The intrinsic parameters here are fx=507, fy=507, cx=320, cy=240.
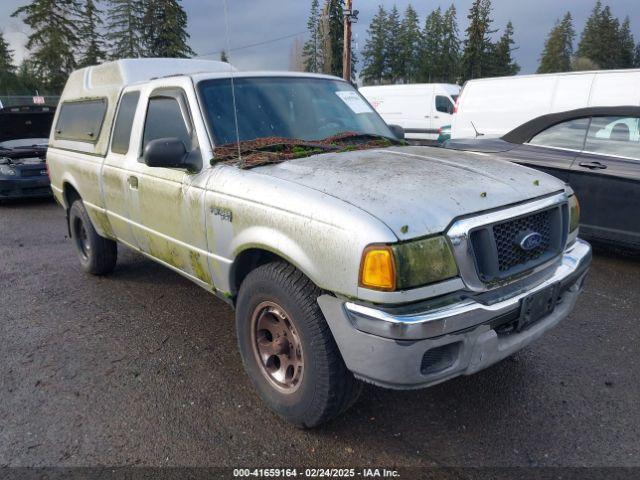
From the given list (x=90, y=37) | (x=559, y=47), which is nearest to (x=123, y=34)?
(x=90, y=37)

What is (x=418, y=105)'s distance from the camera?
18500 millimetres

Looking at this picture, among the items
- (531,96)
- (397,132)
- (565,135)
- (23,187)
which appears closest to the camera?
(397,132)

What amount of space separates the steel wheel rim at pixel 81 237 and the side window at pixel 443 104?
1501cm

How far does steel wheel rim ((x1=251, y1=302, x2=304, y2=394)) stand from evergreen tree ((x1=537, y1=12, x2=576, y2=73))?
8997cm

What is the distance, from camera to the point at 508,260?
2.48 metres

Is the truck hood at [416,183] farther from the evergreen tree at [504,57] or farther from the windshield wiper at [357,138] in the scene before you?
the evergreen tree at [504,57]

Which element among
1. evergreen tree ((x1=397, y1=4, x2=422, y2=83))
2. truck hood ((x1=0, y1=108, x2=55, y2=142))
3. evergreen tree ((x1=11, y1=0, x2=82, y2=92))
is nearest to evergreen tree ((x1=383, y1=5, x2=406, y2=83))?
evergreen tree ((x1=397, y1=4, x2=422, y2=83))

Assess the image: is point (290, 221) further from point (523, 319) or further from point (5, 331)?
point (5, 331)

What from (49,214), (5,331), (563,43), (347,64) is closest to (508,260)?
(5,331)

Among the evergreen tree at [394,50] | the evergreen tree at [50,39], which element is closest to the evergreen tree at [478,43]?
the evergreen tree at [394,50]

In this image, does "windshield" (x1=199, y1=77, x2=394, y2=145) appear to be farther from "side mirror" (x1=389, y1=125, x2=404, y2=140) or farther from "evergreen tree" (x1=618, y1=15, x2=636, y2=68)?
"evergreen tree" (x1=618, y1=15, x2=636, y2=68)

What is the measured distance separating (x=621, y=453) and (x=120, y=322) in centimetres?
363

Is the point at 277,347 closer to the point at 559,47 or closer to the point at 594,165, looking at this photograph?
the point at 594,165

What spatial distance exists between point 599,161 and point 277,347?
4.34 m
